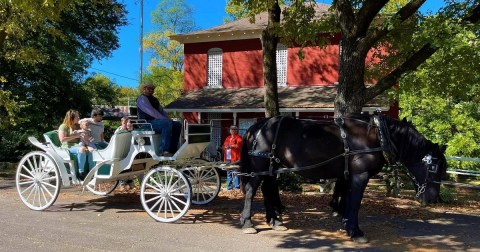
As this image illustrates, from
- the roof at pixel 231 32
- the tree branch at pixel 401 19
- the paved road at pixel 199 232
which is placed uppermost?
the roof at pixel 231 32

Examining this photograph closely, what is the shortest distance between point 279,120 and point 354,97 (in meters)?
3.05

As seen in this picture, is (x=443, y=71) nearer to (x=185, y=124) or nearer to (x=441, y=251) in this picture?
(x=441, y=251)

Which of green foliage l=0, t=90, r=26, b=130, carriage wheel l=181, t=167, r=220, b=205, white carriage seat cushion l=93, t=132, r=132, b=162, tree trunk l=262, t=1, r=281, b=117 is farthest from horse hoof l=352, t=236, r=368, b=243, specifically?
green foliage l=0, t=90, r=26, b=130

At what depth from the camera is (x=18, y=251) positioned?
5.95m

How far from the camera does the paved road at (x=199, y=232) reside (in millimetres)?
6266

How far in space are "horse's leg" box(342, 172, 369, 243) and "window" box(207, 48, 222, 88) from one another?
58.6 feet

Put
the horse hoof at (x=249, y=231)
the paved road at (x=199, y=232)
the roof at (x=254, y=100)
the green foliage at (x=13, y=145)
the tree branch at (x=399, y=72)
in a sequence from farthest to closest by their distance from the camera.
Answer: the green foliage at (x=13, y=145)
the roof at (x=254, y=100)
the tree branch at (x=399, y=72)
the horse hoof at (x=249, y=231)
the paved road at (x=199, y=232)

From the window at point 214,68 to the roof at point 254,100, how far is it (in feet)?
1.26

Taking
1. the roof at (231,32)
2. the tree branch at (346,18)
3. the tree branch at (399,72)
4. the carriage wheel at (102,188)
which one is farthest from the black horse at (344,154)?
the roof at (231,32)

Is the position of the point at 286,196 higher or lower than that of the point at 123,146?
lower

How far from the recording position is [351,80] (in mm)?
9648

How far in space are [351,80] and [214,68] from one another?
15011mm

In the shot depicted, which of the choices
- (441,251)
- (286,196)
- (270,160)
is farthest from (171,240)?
(286,196)

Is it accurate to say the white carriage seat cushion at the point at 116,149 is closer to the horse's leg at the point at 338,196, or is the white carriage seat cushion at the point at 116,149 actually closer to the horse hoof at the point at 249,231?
the horse hoof at the point at 249,231
